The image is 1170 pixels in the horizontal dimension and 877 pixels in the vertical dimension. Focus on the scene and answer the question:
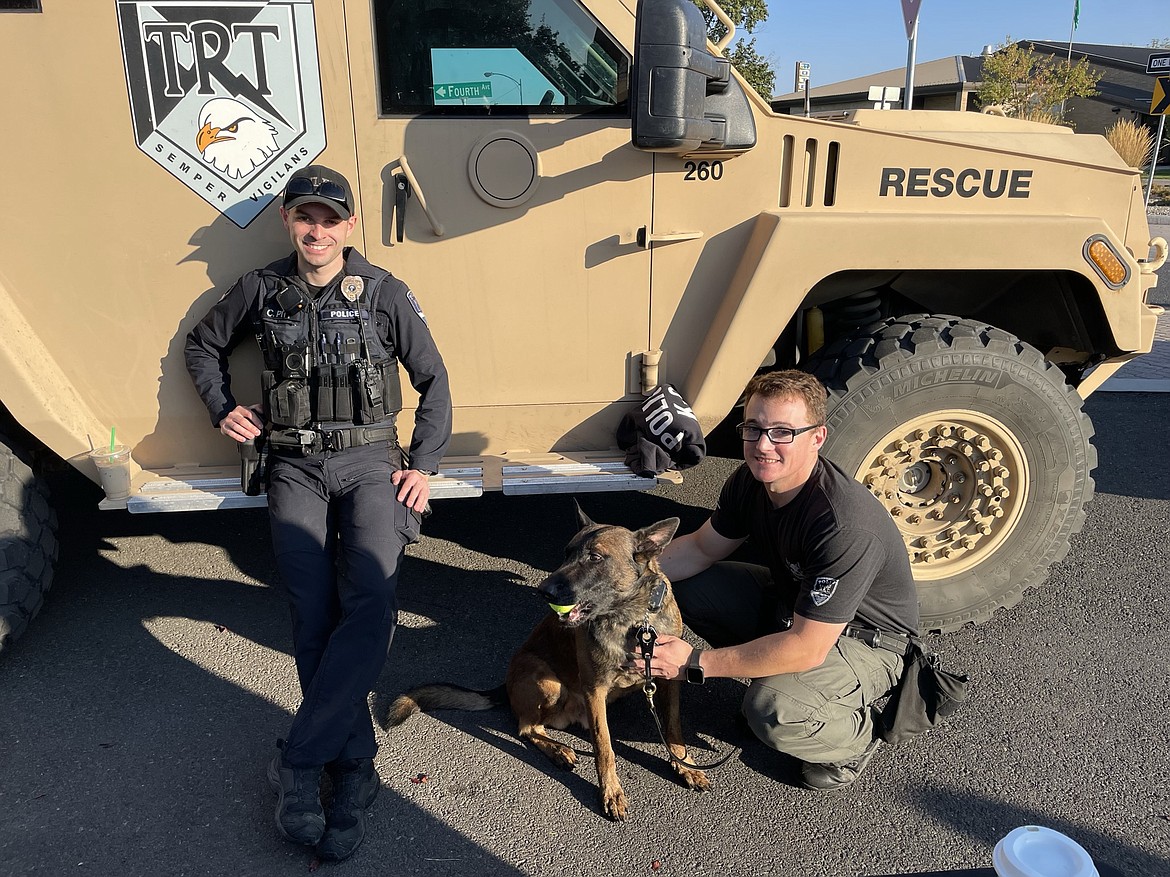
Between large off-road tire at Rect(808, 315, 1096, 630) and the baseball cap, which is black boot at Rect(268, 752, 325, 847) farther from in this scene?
large off-road tire at Rect(808, 315, 1096, 630)

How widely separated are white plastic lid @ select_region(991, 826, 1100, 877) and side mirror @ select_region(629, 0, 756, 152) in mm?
1963

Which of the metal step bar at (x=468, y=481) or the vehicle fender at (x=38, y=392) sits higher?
the vehicle fender at (x=38, y=392)

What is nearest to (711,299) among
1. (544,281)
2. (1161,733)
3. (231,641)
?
(544,281)

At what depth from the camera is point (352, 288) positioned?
8.39ft

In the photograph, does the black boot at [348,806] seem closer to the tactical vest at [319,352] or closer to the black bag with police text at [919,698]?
the tactical vest at [319,352]

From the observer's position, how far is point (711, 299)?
3037 mm

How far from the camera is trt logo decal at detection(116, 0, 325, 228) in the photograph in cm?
254

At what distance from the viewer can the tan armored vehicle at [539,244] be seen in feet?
8.58

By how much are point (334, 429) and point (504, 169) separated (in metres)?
1.10

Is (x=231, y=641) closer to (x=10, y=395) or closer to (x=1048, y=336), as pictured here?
(x=10, y=395)

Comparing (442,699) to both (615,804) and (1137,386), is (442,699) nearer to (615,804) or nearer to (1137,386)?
(615,804)

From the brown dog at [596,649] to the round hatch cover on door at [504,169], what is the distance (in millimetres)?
1229

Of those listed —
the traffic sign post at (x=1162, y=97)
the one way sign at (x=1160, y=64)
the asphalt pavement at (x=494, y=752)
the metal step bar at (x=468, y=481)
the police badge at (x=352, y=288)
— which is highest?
the one way sign at (x=1160, y=64)

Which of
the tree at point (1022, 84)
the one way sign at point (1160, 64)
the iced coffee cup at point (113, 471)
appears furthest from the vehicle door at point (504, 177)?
the tree at point (1022, 84)
